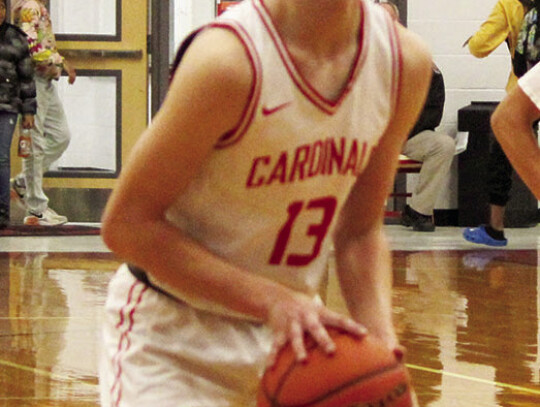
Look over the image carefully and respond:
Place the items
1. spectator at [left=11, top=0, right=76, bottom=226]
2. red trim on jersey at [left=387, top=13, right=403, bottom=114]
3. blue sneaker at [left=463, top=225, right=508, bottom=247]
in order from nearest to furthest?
red trim on jersey at [left=387, top=13, right=403, bottom=114]
blue sneaker at [left=463, top=225, right=508, bottom=247]
spectator at [left=11, top=0, right=76, bottom=226]

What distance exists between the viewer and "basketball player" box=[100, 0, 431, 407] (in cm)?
133

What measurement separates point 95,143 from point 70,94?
435mm

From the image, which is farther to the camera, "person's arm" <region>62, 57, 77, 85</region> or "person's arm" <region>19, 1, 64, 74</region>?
"person's arm" <region>62, 57, 77, 85</region>

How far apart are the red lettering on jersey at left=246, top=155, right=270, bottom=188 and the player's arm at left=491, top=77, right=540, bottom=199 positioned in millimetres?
1073

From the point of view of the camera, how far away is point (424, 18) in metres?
9.08

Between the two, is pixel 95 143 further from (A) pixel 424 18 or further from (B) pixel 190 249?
(B) pixel 190 249

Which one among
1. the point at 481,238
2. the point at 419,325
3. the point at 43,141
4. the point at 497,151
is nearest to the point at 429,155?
the point at 481,238

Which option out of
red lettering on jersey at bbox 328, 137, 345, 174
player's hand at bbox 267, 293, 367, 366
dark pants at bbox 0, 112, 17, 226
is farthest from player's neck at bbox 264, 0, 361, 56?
dark pants at bbox 0, 112, 17, 226

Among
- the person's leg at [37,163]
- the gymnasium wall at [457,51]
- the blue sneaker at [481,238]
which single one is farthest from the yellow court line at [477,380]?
the gymnasium wall at [457,51]

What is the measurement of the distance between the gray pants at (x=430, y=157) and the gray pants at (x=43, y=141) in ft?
8.31

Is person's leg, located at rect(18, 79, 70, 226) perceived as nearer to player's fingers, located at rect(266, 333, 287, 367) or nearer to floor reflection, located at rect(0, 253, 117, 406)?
floor reflection, located at rect(0, 253, 117, 406)

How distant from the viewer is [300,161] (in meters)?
1.44

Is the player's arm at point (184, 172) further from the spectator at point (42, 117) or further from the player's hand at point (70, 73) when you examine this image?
the player's hand at point (70, 73)

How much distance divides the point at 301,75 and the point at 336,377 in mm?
365
